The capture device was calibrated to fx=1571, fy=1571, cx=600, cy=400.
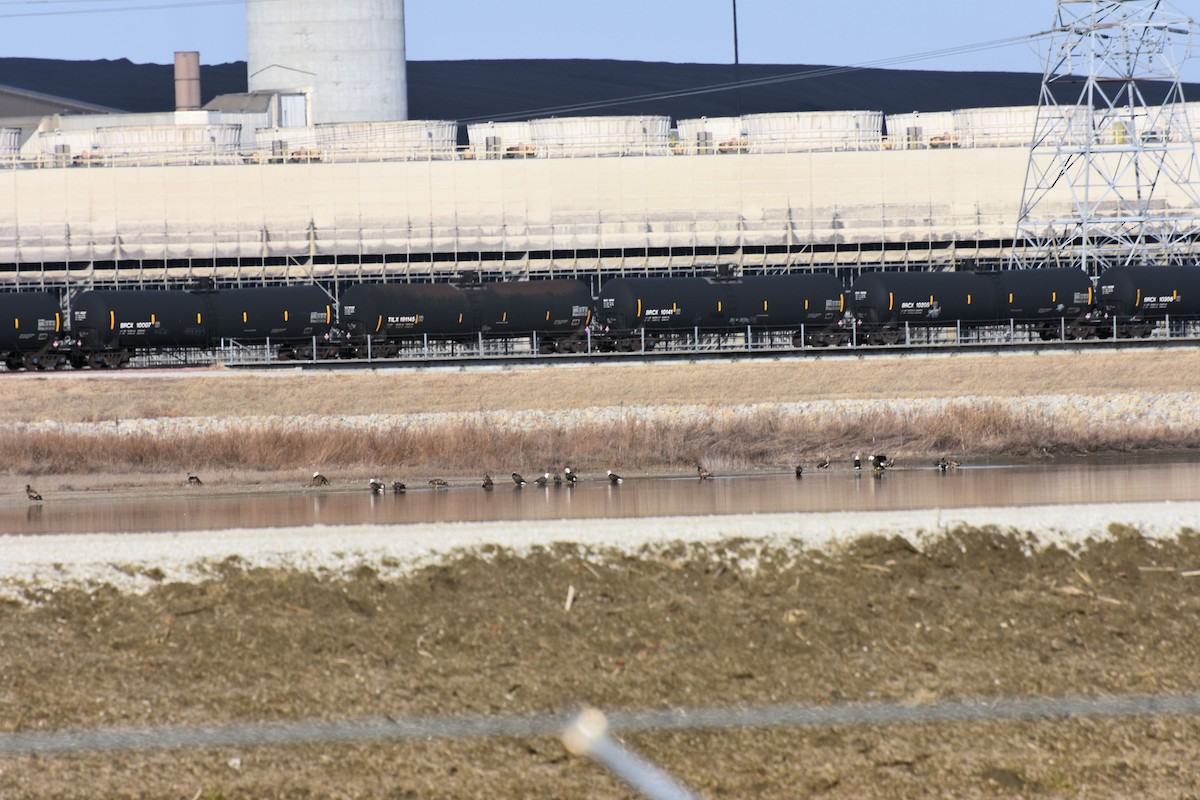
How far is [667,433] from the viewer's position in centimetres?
3825

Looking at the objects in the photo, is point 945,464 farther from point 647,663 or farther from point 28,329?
point 28,329

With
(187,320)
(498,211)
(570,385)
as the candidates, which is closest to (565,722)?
(570,385)

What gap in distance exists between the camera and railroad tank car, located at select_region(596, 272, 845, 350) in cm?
5978

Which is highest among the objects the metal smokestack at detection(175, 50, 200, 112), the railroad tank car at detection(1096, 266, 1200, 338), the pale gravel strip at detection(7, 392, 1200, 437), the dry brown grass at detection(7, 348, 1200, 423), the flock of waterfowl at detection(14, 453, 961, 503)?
the metal smokestack at detection(175, 50, 200, 112)

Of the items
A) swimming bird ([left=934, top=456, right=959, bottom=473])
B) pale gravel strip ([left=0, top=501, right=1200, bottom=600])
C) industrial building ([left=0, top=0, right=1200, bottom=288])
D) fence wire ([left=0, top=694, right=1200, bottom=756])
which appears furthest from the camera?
industrial building ([left=0, top=0, right=1200, bottom=288])

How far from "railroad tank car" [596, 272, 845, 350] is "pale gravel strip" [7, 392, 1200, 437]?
15666mm

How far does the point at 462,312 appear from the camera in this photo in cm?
5891

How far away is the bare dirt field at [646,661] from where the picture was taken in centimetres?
966

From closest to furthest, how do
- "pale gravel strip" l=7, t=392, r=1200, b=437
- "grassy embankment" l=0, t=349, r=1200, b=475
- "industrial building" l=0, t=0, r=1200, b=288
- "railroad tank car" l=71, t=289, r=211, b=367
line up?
"grassy embankment" l=0, t=349, r=1200, b=475 → "pale gravel strip" l=7, t=392, r=1200, b=437 → "railroad tank car" l=71, t=289, r=211, b=367 → "industrial building" l=0, t=0, r=1200, b=288

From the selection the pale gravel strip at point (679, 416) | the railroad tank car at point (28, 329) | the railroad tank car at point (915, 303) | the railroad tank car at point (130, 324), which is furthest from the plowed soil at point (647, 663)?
the railroad tank car at point (915, 303)

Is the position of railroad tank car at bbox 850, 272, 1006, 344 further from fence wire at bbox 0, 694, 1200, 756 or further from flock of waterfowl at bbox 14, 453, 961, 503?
fence wire at bbox 0, 694, 1200, 756

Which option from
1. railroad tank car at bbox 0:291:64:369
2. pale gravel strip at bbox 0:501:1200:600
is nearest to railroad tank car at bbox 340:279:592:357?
railroad tank car at bbox 0:291:64:369

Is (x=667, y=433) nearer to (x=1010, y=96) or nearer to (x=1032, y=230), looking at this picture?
(x=1032, y=230)

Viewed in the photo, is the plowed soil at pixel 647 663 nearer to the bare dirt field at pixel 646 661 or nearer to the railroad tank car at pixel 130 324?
the bare dirt field at pixel 646 661
